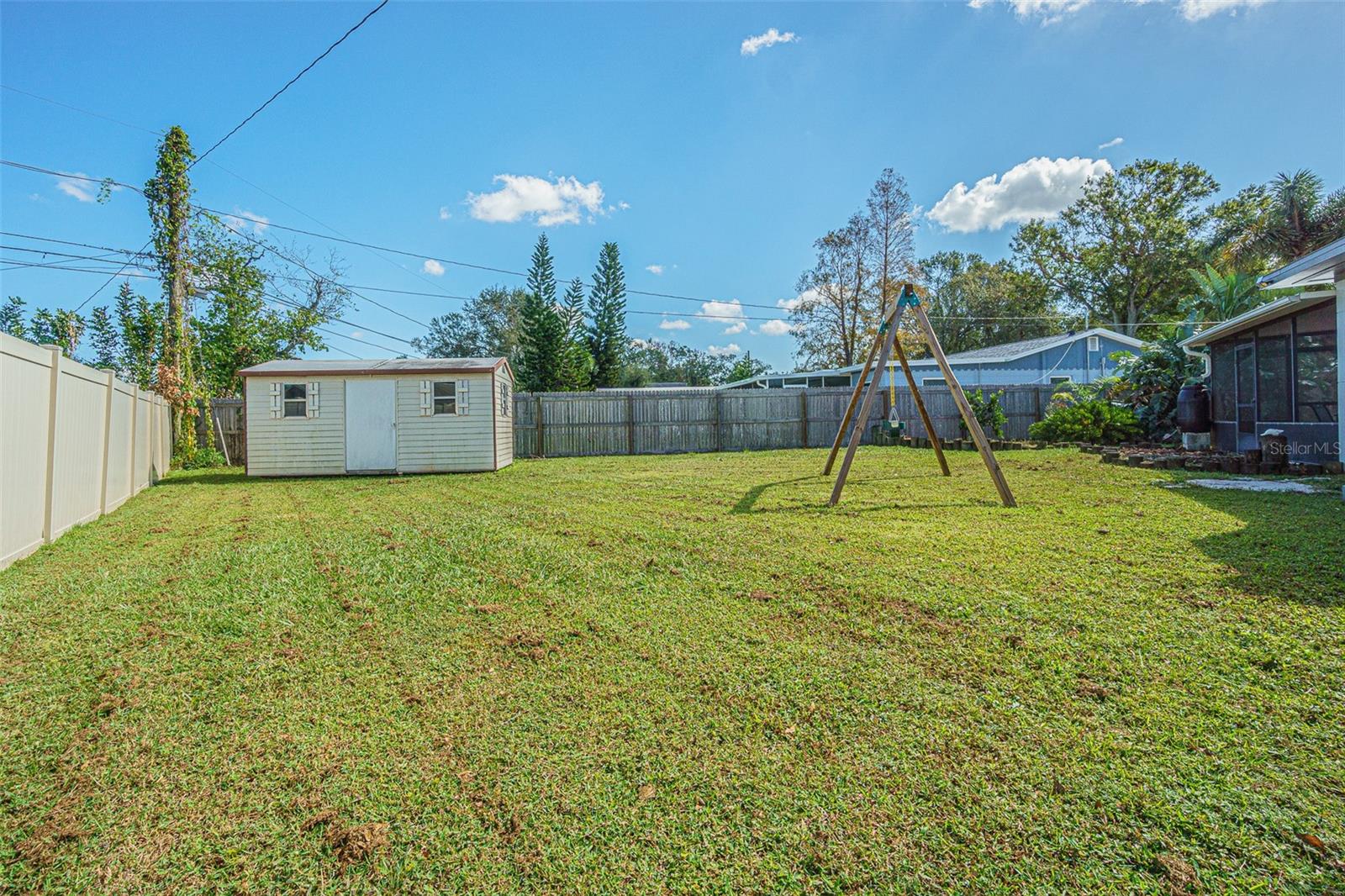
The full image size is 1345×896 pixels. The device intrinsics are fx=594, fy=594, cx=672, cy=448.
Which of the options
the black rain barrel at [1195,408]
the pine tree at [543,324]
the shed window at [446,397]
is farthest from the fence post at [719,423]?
the pine tree at [543,324]

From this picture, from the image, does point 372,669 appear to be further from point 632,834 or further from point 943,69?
point 943,69

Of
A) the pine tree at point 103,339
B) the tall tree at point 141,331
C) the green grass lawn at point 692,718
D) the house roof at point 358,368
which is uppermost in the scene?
the pine tree at point 103,339

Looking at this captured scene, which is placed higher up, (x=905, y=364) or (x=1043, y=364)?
(x=1043, y=364)

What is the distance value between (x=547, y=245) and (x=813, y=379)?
43.5 ft

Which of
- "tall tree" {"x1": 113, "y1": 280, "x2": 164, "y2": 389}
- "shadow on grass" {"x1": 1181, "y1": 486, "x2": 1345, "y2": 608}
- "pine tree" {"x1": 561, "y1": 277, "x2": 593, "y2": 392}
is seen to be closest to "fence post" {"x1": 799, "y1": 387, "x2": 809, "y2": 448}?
"shadow on grass" {"x1": 1181, "y1": 486, "x2": 1345, "y2": 608}

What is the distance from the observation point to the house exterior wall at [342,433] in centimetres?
1116

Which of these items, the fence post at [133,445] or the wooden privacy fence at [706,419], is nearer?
the fence post at [133,445]

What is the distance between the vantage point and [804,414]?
16203 millimetres

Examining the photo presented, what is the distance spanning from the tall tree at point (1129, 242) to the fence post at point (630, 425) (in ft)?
85.0

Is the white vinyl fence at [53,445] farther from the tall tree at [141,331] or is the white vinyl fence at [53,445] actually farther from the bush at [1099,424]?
the bush at [1099,424]

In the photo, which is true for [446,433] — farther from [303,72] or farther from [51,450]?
[51,450]

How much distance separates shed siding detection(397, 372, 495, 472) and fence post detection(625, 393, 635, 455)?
4.61 metres

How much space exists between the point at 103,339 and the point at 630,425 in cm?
2332

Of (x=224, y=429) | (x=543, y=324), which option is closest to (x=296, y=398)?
(x=224, y=429)
